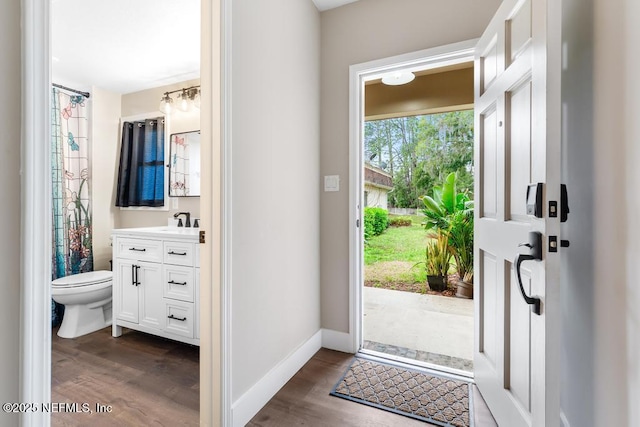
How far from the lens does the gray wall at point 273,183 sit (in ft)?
4.85

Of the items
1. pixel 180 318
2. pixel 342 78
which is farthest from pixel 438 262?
pixel 180 318

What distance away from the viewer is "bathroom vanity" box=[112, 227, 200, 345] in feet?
7.16

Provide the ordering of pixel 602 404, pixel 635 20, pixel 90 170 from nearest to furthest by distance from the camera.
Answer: pixel 635 20
pixel 602 404
pixel 90 170

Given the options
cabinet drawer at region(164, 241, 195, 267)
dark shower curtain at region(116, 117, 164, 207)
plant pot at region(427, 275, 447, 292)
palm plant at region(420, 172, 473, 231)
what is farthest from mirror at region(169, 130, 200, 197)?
plant pot at region(427, 275, 447, 292)

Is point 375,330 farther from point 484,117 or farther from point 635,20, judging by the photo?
point 635,20

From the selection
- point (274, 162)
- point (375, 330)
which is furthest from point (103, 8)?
point (375, 330)

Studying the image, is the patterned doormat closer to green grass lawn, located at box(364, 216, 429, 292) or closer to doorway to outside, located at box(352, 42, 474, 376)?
doorway to outside, located at box(352, 42, 474, 376)

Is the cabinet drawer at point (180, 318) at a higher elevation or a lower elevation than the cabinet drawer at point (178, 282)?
lower

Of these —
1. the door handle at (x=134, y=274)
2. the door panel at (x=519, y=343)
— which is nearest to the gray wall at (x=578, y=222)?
the door panel at (x=519, y=343)

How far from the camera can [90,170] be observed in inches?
126

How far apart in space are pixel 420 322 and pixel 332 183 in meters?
1.65

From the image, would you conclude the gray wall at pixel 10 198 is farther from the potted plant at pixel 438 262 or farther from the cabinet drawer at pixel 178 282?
the potted plant at pixel 438 262

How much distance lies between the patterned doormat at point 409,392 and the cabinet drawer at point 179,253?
133cm

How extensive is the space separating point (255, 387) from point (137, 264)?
58.3 inches
